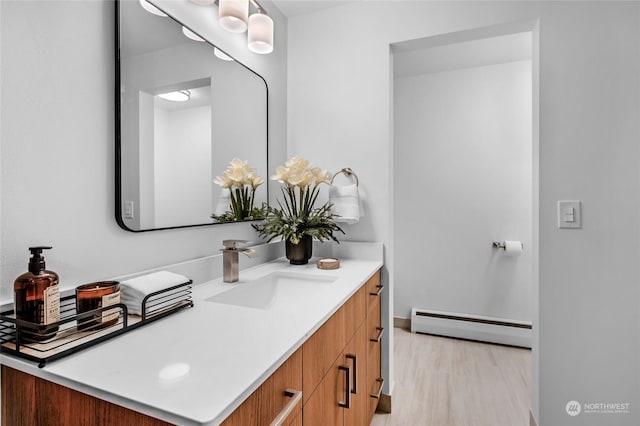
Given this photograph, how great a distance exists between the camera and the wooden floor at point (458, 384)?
1.86 metres

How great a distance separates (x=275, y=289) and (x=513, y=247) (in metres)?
2.17

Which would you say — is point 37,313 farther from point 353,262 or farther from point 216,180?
point 353,262

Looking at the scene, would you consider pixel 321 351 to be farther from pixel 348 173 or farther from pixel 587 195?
pixel 587 195

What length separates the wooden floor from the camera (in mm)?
1857

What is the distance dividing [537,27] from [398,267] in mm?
2163

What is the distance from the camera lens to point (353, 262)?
1857mm

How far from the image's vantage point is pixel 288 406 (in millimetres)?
769

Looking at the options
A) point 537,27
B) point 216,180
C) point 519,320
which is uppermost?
point 537,27

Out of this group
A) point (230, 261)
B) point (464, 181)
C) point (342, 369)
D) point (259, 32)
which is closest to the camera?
point (342, 369)

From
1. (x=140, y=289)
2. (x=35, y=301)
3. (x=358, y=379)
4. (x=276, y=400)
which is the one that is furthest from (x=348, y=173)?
(x=35, y=301)

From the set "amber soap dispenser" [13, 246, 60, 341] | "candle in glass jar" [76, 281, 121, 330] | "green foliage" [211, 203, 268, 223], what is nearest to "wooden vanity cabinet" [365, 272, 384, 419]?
"green foliage" [211, 203, 268, 223]

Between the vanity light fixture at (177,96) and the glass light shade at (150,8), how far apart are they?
0.89ft

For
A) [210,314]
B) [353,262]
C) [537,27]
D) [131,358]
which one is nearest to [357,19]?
[537,27]

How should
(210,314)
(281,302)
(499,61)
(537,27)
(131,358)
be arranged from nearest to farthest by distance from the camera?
1. (131,358)
2. (210,314)
3. (281,302)
4. (537,27)
5. (499,61)
